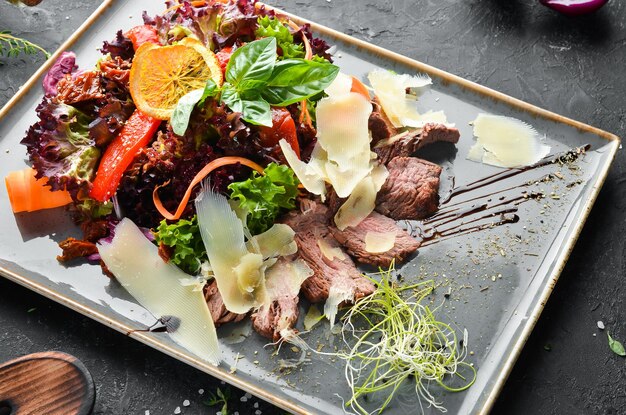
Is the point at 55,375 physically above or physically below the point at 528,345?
above

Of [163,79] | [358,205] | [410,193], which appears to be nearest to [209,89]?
[163,79]

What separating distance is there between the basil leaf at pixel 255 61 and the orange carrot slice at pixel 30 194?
4.31 feet

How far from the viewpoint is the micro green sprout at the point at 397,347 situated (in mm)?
3963

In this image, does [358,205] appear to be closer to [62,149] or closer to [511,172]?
[511,172]

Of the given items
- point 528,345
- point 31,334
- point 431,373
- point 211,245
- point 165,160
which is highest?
point 165,160

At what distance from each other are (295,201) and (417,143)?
33.3 inches

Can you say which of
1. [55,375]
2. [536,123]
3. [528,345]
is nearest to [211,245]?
[55,375]

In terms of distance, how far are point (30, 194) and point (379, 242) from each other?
2.10m

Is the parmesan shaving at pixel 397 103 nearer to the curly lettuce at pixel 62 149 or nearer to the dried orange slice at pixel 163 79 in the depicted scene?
the dried orange slice at pixel 163 79

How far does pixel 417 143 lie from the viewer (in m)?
4.76

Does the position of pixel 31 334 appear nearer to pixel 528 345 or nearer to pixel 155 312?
pixel 155 312

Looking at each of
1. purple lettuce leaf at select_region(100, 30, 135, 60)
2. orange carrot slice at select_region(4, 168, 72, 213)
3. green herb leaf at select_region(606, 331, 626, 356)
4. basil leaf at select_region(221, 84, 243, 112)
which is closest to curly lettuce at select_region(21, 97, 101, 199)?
orange carrot slice at select_region(4, 168, 72, 213)

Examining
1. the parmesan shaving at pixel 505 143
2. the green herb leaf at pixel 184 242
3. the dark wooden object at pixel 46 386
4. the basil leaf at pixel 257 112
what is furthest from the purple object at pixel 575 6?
the dark wooden object at pixel 46 386

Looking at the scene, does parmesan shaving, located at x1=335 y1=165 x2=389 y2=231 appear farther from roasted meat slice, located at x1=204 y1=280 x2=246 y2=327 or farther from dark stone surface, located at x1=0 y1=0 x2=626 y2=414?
dark stone surface, located at x1=0 y1=0 x2=626 y2=414
